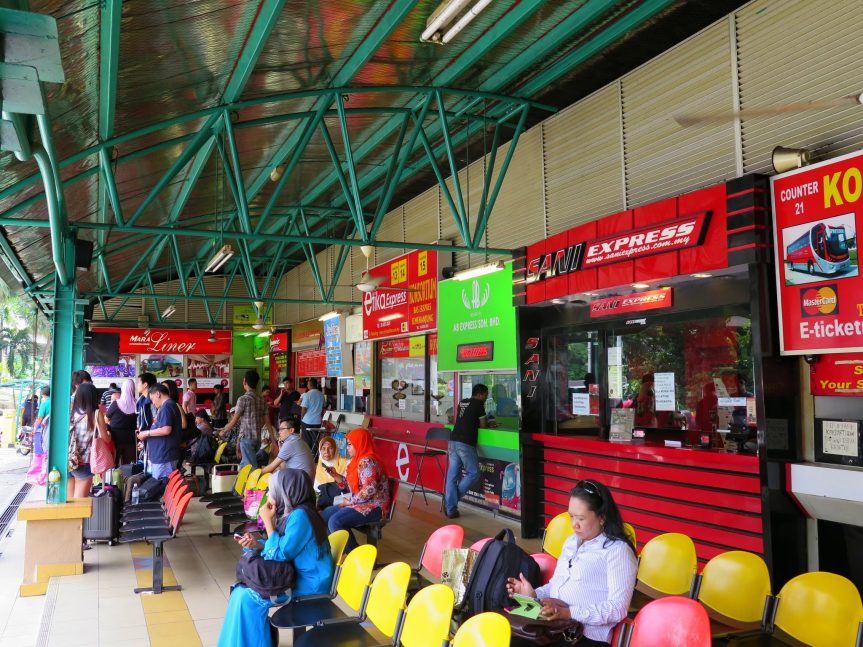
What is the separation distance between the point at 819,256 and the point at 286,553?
13.0 ft

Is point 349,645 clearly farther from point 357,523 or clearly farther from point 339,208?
point 339,208

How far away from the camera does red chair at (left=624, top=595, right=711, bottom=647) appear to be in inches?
97.3

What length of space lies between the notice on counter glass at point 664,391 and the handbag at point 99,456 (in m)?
5.32

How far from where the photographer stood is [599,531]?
3072 millimetres

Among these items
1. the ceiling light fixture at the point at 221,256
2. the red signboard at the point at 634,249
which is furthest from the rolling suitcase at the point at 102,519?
the red signboard at the point at 634,249

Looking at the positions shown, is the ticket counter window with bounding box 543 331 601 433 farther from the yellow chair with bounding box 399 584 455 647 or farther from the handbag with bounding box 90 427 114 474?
the yellow chair with bounding box 399 584 455 647

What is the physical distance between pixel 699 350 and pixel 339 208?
8.37 metres

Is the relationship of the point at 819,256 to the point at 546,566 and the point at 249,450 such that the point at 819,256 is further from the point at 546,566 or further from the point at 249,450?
the point at 249,450

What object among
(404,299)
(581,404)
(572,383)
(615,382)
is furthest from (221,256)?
(615,382)

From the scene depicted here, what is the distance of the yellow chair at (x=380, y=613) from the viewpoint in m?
3.17

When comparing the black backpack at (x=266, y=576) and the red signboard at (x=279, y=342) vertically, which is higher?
the red signboard at (x=279, y=342)

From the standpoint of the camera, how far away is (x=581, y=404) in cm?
761

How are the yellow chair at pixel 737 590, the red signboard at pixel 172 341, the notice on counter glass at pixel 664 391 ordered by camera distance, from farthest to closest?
1. the red signboard at pixel 172 341
2. the notice on counter glass at pixel 664 391
3. the yellow chair at pixel 737 590

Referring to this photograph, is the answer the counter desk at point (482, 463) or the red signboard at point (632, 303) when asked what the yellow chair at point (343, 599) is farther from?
the counter desk at point (482, 463)
